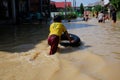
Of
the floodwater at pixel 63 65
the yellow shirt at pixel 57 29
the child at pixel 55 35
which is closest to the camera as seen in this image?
the floodwater at pixel 63 65

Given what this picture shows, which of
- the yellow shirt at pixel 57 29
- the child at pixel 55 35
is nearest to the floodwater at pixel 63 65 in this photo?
the child at pixel 55 35

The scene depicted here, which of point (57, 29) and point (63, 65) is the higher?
point (57, 29)

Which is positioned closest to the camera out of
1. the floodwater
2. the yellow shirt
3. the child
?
the floodwater

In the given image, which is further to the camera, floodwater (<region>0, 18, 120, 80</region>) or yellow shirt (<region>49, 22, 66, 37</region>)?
yellow shirt (<region>49, 22, 66, 37</region>)

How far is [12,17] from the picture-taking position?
3036cm

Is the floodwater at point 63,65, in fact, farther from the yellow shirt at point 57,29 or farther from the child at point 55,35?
the yellow shirt at point 57,29

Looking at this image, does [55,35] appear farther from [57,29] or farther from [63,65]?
[63,65]

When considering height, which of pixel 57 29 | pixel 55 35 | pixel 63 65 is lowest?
pixel 63 65

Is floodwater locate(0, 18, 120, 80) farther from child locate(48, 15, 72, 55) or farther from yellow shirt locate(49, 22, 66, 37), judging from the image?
yellow shirt locate(49, 22, 66, 37)

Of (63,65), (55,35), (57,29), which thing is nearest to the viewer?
(63,65)

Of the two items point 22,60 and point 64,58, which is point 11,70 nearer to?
point 22,60

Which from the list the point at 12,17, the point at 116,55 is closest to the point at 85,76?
the point at 116,55

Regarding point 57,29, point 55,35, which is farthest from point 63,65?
point 57,29

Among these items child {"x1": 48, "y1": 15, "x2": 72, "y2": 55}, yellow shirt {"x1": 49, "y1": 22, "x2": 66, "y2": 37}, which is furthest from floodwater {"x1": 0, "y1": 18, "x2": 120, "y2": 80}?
yellow shirt {"x1": 49, "y1": 22, "x2": 66, "y2": 37}
